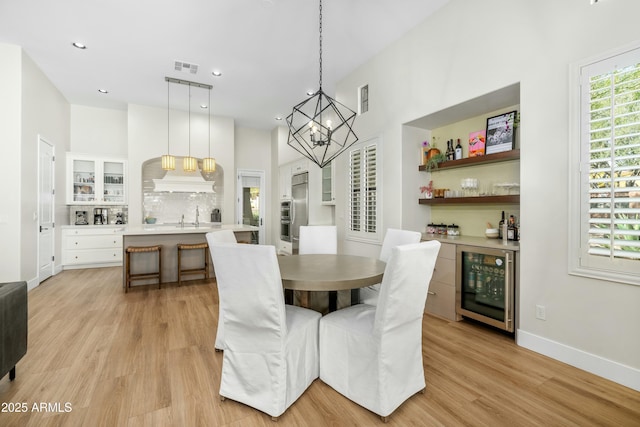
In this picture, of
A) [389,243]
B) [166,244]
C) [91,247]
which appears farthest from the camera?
[91,247]

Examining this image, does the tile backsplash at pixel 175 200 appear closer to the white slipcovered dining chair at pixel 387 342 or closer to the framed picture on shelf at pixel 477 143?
the framed picture on shelf at pixel 477 143

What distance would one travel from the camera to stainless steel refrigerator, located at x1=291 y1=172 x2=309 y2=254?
253 inches

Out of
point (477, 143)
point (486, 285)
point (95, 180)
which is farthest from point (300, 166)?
point (486, 285)

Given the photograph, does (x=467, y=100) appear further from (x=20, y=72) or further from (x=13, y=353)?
(x=20, y=72)

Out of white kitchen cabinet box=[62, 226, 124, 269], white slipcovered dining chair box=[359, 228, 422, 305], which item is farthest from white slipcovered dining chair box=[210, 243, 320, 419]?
white kitchen cabinet box=[62, 226, 124, 269]

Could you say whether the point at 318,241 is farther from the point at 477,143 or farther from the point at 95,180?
the point at 95,180

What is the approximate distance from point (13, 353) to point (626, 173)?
4.12 m

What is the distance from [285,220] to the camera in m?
7.36

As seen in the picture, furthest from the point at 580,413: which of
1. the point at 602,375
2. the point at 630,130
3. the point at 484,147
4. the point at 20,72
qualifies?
the point at 20,72

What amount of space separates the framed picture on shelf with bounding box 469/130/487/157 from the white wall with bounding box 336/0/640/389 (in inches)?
21.0

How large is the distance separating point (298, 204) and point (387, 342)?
5214 millimetres

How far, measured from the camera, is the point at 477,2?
114 inches

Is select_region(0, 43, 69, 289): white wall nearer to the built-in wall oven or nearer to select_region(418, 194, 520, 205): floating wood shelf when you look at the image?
the built-in wall oven

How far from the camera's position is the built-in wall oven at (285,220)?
711 centimetres
